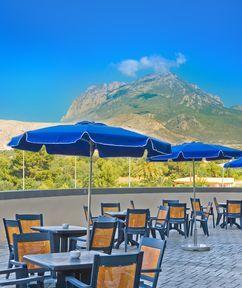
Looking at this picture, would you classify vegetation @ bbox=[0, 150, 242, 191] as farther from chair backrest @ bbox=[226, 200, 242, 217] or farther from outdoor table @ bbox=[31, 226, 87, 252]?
outdoor table @ bbox=[31, 226, 87, 252]

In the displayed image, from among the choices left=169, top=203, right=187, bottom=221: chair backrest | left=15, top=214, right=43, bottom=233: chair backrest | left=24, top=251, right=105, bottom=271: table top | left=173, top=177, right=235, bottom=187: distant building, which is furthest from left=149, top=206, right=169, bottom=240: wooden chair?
left=173, top=177, right=235, bottom=187: distant building

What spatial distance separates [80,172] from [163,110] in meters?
57.1

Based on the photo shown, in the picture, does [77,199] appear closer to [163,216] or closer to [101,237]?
[163,216]

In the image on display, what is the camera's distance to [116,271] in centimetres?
456

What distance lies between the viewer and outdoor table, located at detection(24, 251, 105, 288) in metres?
5.02

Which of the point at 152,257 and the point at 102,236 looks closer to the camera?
the point at 152,257

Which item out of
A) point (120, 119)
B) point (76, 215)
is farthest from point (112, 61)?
point (76, 215)

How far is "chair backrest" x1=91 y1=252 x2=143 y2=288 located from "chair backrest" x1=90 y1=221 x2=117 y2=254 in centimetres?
289

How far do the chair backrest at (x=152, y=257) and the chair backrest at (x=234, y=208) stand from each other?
9.34m

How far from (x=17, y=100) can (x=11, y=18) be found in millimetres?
10916

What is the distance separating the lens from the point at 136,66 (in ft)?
283

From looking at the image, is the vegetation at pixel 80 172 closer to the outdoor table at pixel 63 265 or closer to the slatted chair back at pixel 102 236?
the slatted chair back at pixel 102 236

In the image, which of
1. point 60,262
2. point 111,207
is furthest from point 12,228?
point 111,207

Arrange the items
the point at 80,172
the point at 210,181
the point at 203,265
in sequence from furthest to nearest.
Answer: the point at 210,181 → the point at 80,172 → the point at 203,265
